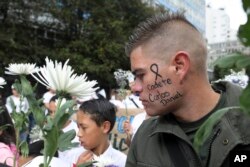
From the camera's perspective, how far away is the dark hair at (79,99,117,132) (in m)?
3.21

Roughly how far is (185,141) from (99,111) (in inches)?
70.6

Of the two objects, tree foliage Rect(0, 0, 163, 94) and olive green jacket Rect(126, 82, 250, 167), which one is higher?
tree foliage Rect(0, 0, 163, 94)

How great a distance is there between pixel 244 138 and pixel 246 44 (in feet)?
2.91

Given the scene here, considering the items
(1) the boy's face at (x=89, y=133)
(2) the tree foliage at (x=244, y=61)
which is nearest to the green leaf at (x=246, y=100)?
(2) the tree foliage at (x=244, y=61)

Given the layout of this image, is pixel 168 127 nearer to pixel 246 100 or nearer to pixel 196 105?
pixel 196 105

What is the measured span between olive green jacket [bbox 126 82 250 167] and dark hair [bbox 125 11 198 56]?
0.96ft

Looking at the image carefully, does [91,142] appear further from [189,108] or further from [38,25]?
[38,25]

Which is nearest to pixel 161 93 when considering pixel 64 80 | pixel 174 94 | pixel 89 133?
pixel 174 94

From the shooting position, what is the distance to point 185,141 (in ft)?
4.97

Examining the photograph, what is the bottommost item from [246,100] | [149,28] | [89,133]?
[89,133]

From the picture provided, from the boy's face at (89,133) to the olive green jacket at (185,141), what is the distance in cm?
136

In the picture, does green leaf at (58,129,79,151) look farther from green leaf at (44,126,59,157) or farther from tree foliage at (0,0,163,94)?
tree foliage at (0,0,163,94)

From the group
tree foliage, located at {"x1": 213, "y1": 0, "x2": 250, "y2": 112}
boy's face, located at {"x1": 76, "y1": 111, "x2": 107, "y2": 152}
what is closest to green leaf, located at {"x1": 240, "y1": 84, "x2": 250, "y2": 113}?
tree foliage, located at {"x1": 213, "y1": 0, "x2": 250, "y2": 112}

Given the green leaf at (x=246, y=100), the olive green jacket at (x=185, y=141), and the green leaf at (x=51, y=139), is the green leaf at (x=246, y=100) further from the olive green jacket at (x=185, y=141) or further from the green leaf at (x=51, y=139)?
the olive green jacket at (x=185, y=141)
